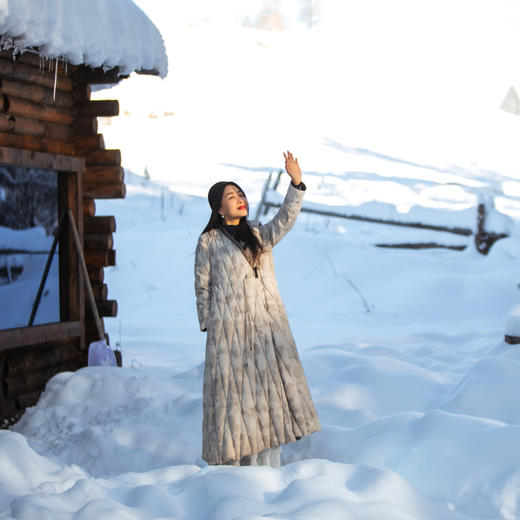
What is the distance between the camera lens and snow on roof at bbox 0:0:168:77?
5.40 m

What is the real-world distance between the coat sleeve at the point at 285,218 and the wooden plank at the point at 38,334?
8.29 ft

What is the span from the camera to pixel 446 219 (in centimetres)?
1678

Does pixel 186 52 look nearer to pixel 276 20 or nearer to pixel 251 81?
pixel 251 81

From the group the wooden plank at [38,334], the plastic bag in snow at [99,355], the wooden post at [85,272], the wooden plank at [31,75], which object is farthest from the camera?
the plastic bag in snow at [99,355]

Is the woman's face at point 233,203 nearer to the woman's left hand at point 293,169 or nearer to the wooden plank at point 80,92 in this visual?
the woman's left hand at point 293,169

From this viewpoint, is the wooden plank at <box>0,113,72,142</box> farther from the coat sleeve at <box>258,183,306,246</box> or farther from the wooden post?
the coat sleeve at <box>258,183,306,246</box>

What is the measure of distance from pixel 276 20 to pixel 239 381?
57.5m

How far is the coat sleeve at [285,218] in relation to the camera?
14.1 ft

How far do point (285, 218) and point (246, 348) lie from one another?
0.77 metres

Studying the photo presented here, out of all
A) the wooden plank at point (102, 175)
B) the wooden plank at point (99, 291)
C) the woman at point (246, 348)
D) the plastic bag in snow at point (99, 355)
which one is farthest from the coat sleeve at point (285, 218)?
the wooden plank at point (99, 291)

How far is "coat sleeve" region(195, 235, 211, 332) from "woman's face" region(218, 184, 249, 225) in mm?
211

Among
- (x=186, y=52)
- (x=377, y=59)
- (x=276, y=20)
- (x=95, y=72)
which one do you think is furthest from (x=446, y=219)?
(x=276, y=20)

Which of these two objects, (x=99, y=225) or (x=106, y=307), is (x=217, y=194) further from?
(x=106, y=307)

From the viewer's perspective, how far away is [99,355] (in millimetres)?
6914
